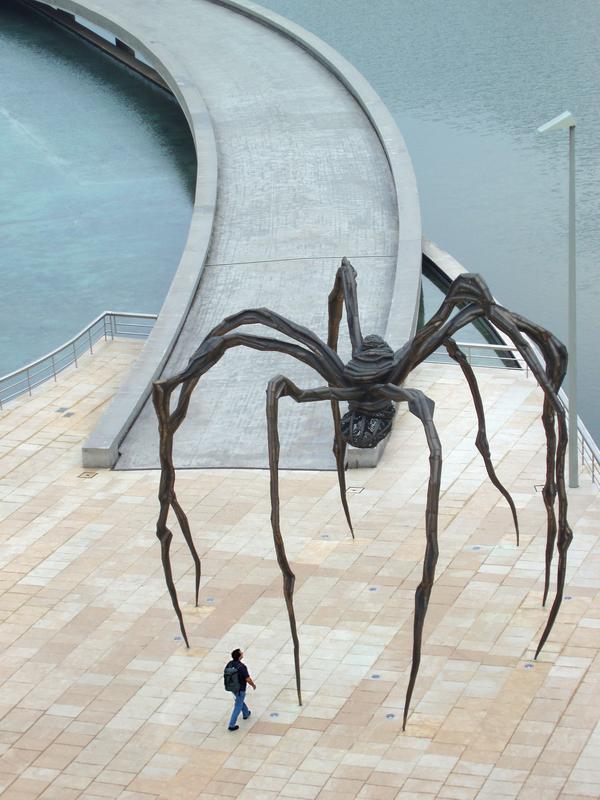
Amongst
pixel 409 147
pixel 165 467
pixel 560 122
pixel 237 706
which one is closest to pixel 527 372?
pixel 560 122

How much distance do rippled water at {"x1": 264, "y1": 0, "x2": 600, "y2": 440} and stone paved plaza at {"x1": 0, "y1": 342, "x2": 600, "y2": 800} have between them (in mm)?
7330

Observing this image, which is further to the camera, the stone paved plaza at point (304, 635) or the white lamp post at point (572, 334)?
the white lamp post at point (572, 334)

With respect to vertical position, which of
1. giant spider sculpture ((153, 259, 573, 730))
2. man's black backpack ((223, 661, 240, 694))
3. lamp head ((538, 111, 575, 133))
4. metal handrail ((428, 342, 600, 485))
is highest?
lamp head ((538, 111, 575, 133))

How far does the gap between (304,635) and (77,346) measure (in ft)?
47.8

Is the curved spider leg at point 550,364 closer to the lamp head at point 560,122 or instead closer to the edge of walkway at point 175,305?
the lamp head at point 560,122

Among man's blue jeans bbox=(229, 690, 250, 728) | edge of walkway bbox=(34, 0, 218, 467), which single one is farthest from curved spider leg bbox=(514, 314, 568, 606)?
edge of walkway bbox=(34, 0, 218, 467)

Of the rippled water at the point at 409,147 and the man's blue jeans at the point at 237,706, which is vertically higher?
the rippled water at the point at 409,147

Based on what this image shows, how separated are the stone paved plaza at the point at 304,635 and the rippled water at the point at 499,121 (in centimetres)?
733

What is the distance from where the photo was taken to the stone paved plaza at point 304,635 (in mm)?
18906

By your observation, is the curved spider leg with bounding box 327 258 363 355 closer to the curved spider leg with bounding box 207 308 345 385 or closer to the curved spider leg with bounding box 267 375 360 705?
the curved spider leg with bounding box 207 308 345 385

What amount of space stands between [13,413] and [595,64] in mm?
28441

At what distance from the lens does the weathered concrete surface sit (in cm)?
2841

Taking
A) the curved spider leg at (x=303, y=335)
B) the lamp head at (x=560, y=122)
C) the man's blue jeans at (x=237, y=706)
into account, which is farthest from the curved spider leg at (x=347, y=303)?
the lamp head at (x=560, y=122)

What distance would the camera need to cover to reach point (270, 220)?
3603cm
